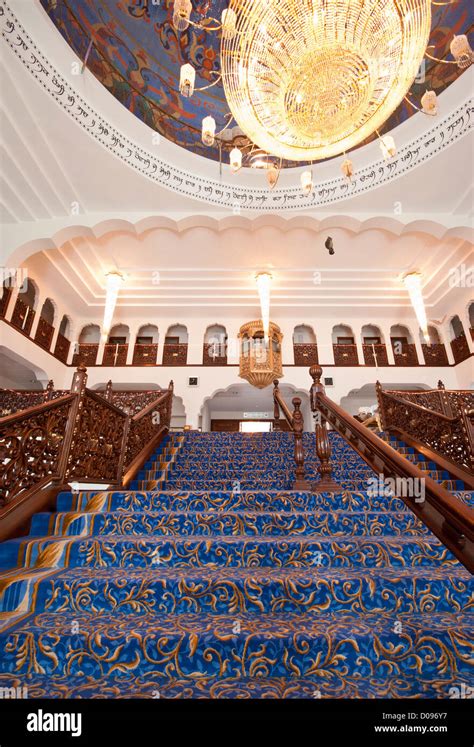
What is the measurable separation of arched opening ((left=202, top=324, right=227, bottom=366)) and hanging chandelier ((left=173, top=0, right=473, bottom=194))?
300 inches

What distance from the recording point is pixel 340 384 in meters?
10.9

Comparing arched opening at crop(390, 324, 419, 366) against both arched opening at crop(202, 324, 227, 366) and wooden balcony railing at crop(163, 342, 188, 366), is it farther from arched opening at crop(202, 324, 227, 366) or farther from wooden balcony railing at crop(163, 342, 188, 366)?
wooden balcony railing at crop(163, 342, 188, 366)

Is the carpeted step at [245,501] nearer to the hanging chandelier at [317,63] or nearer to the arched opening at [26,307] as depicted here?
the hanging chandelier at [317,63]

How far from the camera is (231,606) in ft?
5.63

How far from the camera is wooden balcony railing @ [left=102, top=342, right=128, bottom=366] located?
11133mm

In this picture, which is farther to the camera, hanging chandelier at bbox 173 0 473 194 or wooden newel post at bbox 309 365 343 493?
hanging chandelier at bbox 173 0 473 194

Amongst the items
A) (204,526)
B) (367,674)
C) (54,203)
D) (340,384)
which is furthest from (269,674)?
(340,384)

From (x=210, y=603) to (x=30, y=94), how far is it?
25.8 feet

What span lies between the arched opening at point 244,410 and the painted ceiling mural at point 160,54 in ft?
23.8

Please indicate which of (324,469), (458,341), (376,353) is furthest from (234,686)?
(458,341)

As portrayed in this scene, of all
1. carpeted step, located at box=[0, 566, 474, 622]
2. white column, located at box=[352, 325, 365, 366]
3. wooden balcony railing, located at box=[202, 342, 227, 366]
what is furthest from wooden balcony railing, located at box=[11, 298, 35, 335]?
white column, located at box=[352, 325, 365, 366]

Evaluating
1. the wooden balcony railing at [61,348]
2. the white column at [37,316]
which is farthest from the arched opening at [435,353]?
the white column at [37,316]

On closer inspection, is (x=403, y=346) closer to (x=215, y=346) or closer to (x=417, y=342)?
(x=417, y=342)

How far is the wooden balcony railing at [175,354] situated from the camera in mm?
11255
